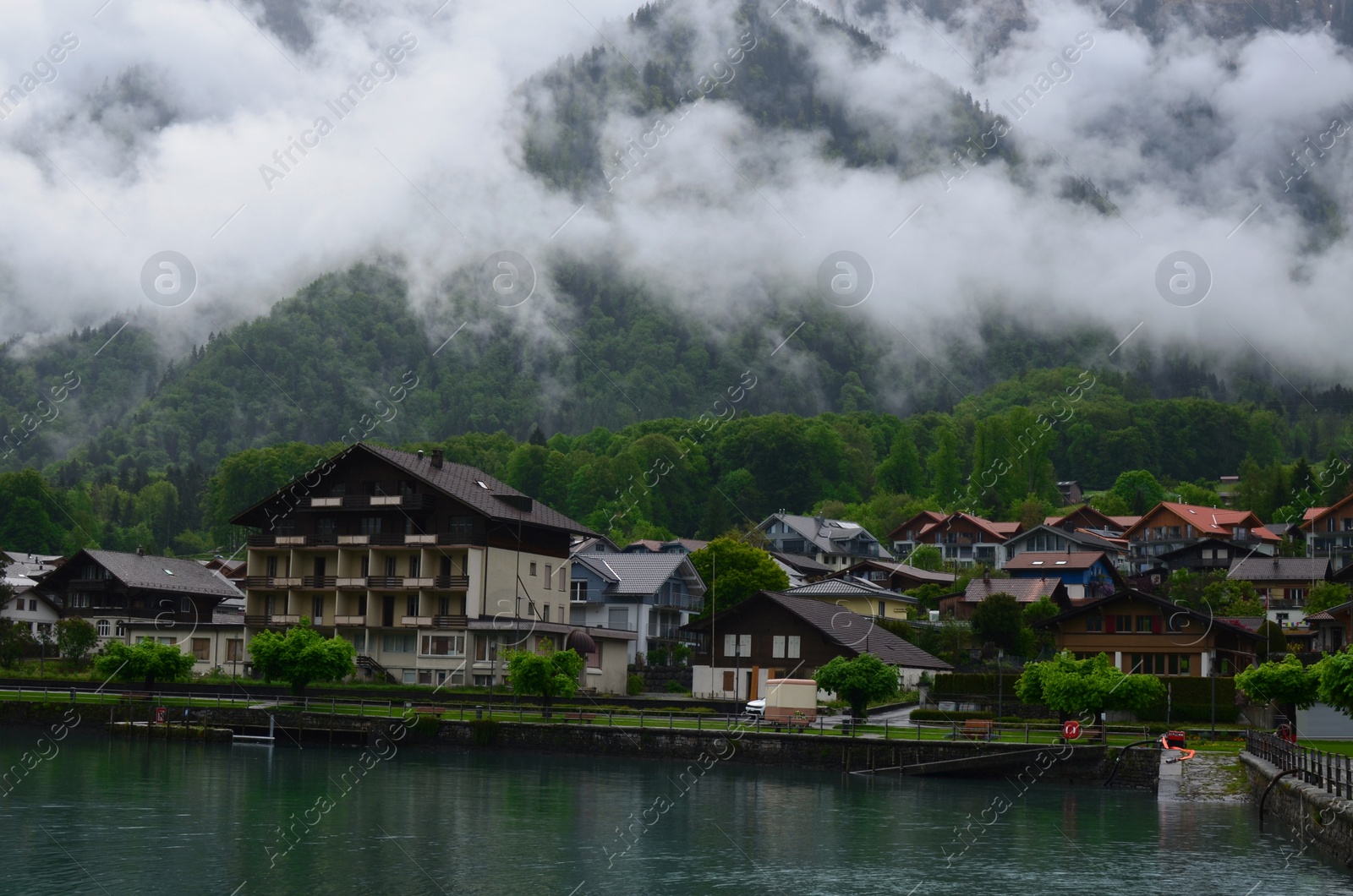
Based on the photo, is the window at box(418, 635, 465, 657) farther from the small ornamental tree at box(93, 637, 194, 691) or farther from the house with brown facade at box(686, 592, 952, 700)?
the small ornamental tree at box(93, 637, 194, 691)

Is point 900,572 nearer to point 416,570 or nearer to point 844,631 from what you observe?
point 844,631

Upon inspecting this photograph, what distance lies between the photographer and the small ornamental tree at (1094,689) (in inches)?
2697

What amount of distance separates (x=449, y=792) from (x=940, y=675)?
131ft

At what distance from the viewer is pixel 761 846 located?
4428cm

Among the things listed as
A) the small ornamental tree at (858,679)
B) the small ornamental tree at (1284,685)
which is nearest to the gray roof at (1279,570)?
the small ornamental tree at (858,679)

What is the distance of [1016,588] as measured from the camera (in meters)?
124

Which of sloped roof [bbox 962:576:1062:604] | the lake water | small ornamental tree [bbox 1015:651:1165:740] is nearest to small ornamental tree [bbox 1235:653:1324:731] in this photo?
small ornamental tree [bbox 1015:651:1165:740]

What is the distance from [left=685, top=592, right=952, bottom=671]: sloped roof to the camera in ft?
294

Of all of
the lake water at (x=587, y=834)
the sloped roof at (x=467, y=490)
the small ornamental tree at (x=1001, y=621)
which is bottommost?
the lake water at (x=587, y=834)

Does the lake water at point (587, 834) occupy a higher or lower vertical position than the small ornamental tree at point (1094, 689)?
lower

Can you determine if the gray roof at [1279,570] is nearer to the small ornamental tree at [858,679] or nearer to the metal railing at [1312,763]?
the small ornamental tree at [858,679]

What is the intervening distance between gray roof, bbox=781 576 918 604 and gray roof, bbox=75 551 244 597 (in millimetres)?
Answer: 47504

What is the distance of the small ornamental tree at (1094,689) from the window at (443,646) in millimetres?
38021

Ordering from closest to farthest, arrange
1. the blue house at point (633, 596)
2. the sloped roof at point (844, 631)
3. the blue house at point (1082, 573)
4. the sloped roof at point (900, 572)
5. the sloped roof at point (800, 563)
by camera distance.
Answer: the sloped roof at point (844, 631), the blue house at point (633, 596), the blue house at point (1082, 573), the sloped roof at point (900, 572), the sloped roof at point (800, 563)
